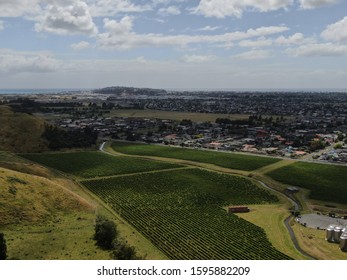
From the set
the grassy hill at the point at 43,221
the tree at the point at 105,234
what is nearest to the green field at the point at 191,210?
the tree at the point at 105,234

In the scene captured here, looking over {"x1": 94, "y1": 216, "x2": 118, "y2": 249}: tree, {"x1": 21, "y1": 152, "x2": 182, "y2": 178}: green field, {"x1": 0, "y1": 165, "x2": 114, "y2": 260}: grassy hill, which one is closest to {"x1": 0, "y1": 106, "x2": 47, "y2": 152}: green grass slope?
{"x1": 21, "y1": 152, "x2": 182, "y2": 178}: green field

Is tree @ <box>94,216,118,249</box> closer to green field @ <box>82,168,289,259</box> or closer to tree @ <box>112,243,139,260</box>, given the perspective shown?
tree @ <box>112,243,139,260</box>

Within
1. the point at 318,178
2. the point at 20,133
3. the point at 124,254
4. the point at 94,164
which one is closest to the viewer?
the point at 124,254

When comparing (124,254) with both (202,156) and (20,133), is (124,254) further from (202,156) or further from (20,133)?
(20,133)

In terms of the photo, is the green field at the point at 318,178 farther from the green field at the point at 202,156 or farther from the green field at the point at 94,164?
the green field at the point at 94,164

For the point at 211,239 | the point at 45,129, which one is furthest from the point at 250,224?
the point at 45,129

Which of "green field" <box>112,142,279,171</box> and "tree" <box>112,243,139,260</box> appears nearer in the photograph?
"tree" <box>112,243,139,260</box>

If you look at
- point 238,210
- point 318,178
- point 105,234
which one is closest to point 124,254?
point 105,234
